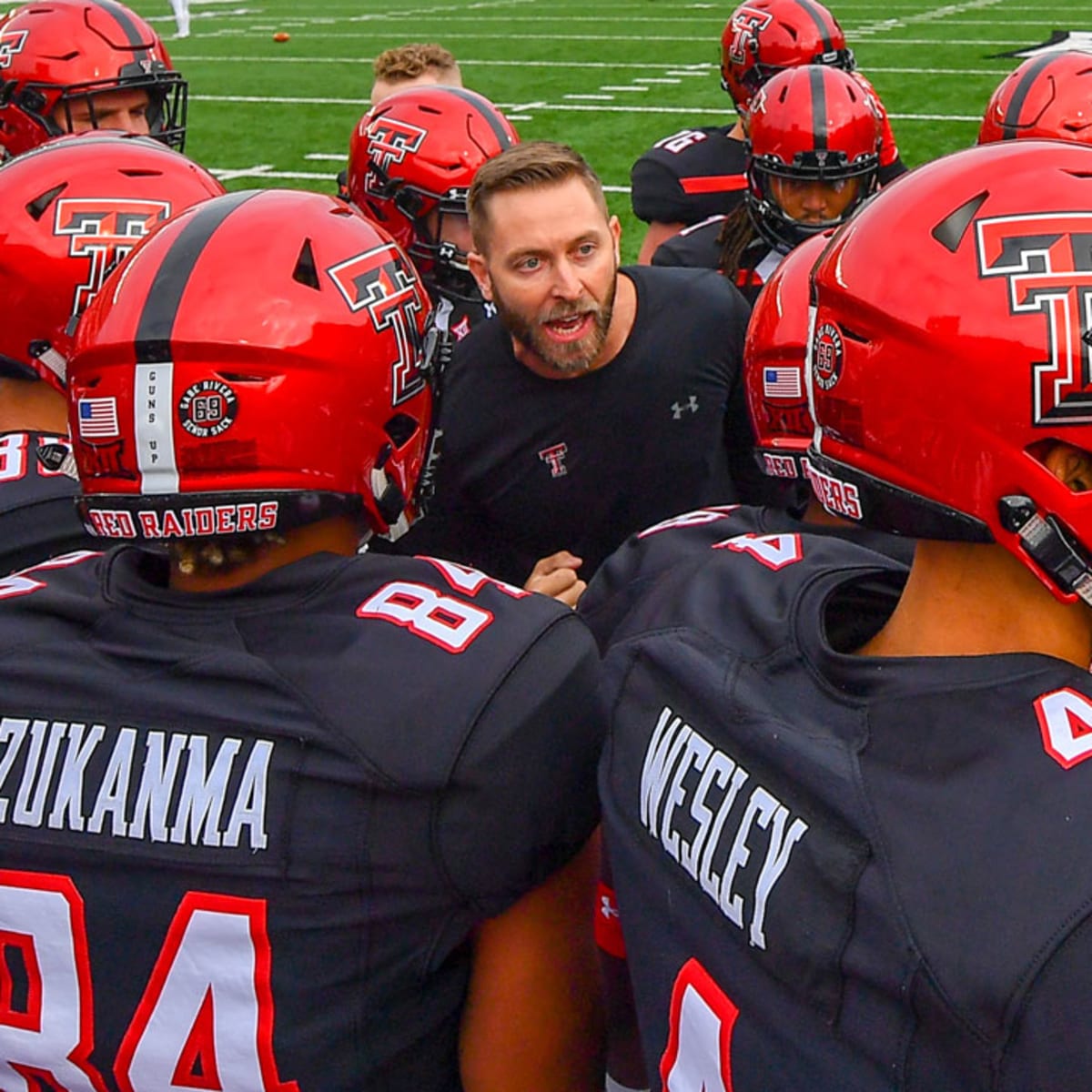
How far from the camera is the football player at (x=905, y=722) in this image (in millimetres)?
1287

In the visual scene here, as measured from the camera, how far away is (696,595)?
6.04 ft

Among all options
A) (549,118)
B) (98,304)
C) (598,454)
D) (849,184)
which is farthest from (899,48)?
(98,304)

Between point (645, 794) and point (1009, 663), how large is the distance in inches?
18.1

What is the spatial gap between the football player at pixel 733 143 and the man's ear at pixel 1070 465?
4302 mm

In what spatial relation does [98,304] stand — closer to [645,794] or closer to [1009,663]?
[645,794]

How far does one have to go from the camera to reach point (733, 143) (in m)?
6.13

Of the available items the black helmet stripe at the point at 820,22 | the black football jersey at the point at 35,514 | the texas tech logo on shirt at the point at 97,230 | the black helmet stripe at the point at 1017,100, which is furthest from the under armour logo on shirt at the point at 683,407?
the black helmet stripe at the point at 820,22

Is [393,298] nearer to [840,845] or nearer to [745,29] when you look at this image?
[840,845]

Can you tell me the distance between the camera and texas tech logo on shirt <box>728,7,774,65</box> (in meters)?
6.48

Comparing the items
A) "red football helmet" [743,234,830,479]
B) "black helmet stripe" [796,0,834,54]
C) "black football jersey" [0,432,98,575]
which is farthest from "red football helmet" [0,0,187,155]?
"black helmet stripe" [796,0,834,54]

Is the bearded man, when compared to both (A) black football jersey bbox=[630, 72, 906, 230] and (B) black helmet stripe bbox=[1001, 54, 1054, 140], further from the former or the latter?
(A) black football jersey bbox=[630, 72, 906, 230]

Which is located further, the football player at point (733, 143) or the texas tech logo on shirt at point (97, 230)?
the football player at point (733, 143)

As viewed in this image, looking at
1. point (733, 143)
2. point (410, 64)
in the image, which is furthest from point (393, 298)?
point (410, 64)

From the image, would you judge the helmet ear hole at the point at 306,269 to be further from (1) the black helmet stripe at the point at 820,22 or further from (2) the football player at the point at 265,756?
(1) the black helmet stripe at the point at 820,22
